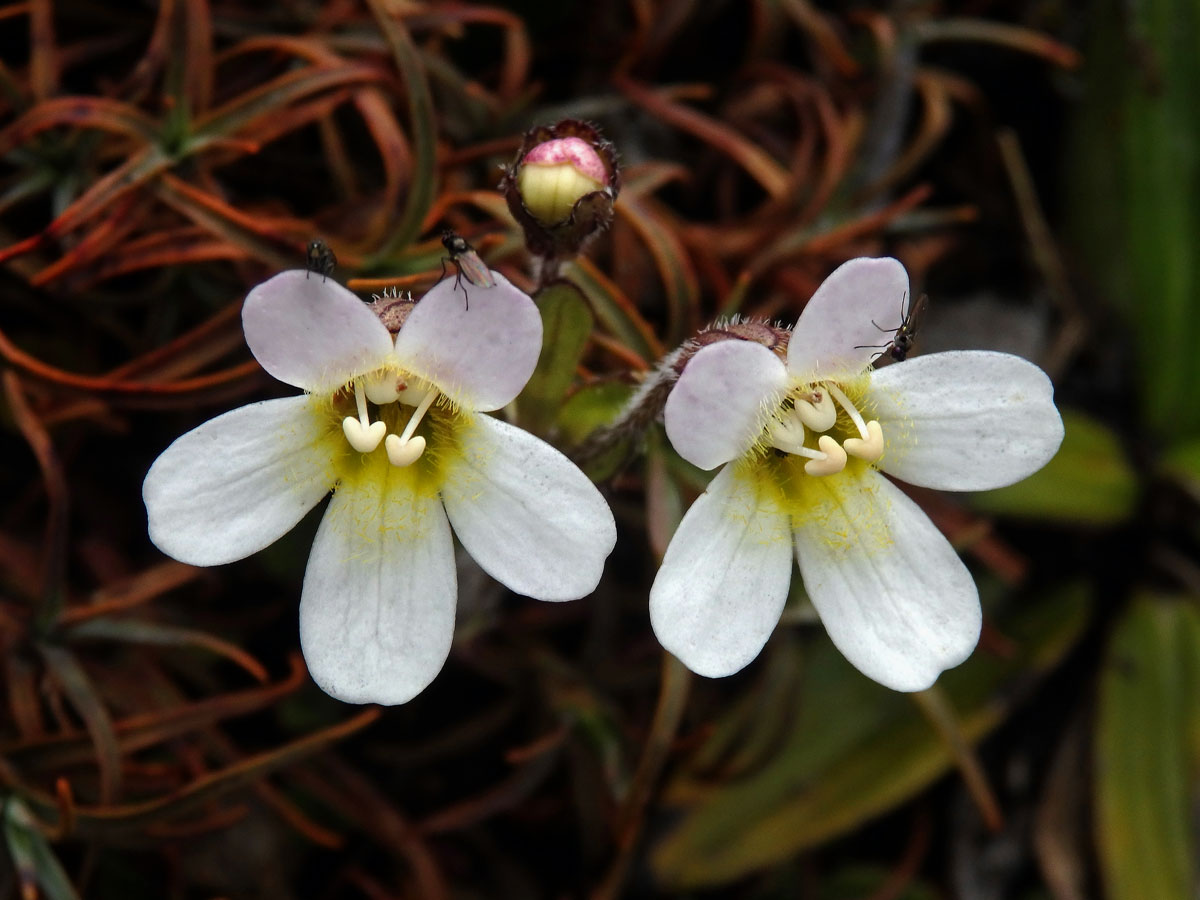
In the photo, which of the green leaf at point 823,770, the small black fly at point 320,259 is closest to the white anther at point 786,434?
the small black fly at point 320,259

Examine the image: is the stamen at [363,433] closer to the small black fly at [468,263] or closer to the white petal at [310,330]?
the white petal at [310,330]

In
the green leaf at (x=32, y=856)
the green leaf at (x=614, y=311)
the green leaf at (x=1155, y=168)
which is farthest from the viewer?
the green leaf at (x=1155, y=168)

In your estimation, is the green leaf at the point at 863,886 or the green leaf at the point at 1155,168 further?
the green leaf at the point at 1155,168

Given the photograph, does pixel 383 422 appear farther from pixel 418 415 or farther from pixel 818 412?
pixel 818 412

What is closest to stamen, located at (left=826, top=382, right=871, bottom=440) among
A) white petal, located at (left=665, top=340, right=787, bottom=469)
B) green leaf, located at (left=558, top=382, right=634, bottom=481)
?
white petal, located at (left=665, top=340, right=787, bottom=469)

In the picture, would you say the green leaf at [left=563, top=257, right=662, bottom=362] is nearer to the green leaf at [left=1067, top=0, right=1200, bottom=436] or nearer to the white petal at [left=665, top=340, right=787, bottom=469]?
the white petal at [left=665, top=340, right=787, bottom=469]

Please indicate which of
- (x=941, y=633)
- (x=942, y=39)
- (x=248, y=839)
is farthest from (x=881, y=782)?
(x=942, y=39)
